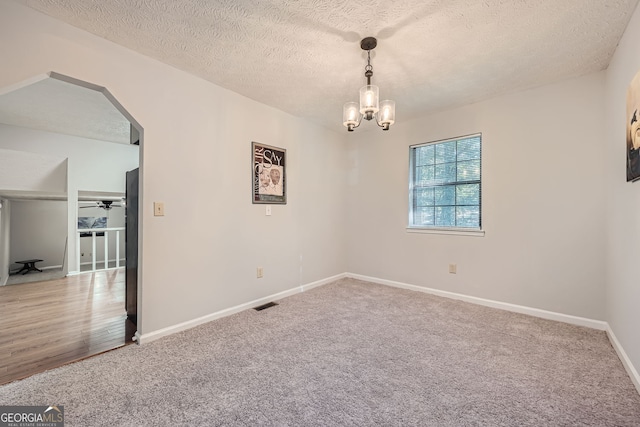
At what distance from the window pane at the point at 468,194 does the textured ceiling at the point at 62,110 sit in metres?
4.42

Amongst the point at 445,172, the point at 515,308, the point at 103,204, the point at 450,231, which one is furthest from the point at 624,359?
the point at 103,204

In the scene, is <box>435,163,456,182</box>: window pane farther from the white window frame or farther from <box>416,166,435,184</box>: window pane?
the white window frame

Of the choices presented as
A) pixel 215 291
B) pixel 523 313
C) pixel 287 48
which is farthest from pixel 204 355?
pixel 523 313

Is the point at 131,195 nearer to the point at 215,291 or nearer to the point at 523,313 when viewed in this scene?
the point at 215,291

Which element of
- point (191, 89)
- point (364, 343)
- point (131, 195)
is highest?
point (191, 89)

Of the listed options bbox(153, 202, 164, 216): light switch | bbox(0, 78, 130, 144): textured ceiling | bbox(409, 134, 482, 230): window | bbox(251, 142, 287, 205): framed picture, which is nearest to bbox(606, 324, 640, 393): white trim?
bbox(409, 134, 482, 230): window

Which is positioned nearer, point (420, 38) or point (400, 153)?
point (420, 38)

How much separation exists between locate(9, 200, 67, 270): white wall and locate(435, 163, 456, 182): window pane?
6.35 m

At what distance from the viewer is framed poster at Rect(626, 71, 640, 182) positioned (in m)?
1.55

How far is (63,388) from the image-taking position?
1.56m

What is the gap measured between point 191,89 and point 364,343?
276cm

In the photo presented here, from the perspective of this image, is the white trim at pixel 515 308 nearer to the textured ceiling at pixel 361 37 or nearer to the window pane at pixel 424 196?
the window pane at pixel 424 196

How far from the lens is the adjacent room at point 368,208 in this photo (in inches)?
61.8

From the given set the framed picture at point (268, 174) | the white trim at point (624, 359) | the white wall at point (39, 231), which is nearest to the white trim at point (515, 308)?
the white trim at point (624, 359)
